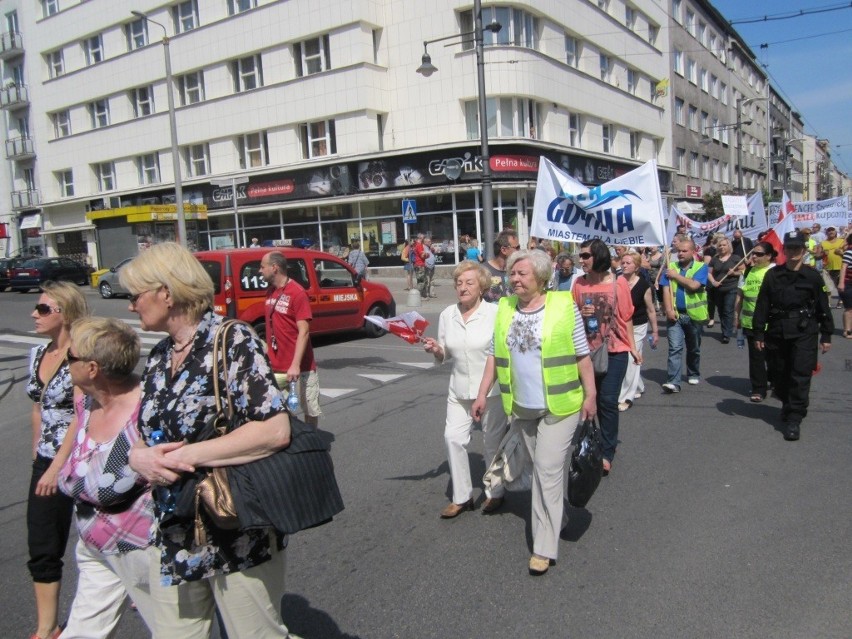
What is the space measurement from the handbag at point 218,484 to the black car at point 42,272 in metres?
28.8

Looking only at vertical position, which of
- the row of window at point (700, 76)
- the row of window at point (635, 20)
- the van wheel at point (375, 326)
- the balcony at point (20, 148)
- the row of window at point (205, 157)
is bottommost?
the van wheel at point (375, 326)

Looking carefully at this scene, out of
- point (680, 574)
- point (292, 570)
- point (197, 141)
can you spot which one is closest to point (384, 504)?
point (292, 570)

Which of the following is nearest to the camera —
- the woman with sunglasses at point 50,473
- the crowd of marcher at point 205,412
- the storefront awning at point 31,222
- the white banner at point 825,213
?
the crowd of marcher at point 205,412

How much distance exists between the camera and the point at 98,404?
8.94 feet

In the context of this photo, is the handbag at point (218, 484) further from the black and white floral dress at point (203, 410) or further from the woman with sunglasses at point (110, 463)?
the woman with sunglasses at point (110, 463)

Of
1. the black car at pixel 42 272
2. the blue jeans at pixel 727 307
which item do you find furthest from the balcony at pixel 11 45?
the blue jeans at pixel 727 307

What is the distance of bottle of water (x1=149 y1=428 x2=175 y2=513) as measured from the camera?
221 centimetres

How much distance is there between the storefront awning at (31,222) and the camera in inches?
1586

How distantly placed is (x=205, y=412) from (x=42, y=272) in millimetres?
31103

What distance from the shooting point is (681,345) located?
8.32m

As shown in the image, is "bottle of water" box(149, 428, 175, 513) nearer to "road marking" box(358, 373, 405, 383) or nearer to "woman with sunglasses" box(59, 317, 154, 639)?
"woman with sunglasses" box(59, 317, 154, 639)

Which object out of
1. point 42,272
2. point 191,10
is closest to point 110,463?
point 42,272

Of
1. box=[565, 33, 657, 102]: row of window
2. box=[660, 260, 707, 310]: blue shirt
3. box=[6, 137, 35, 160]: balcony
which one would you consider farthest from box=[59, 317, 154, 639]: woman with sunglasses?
box=[6, 137, 35, 160]: balcony

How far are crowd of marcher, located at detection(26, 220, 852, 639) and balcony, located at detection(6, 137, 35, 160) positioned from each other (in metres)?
42.1
